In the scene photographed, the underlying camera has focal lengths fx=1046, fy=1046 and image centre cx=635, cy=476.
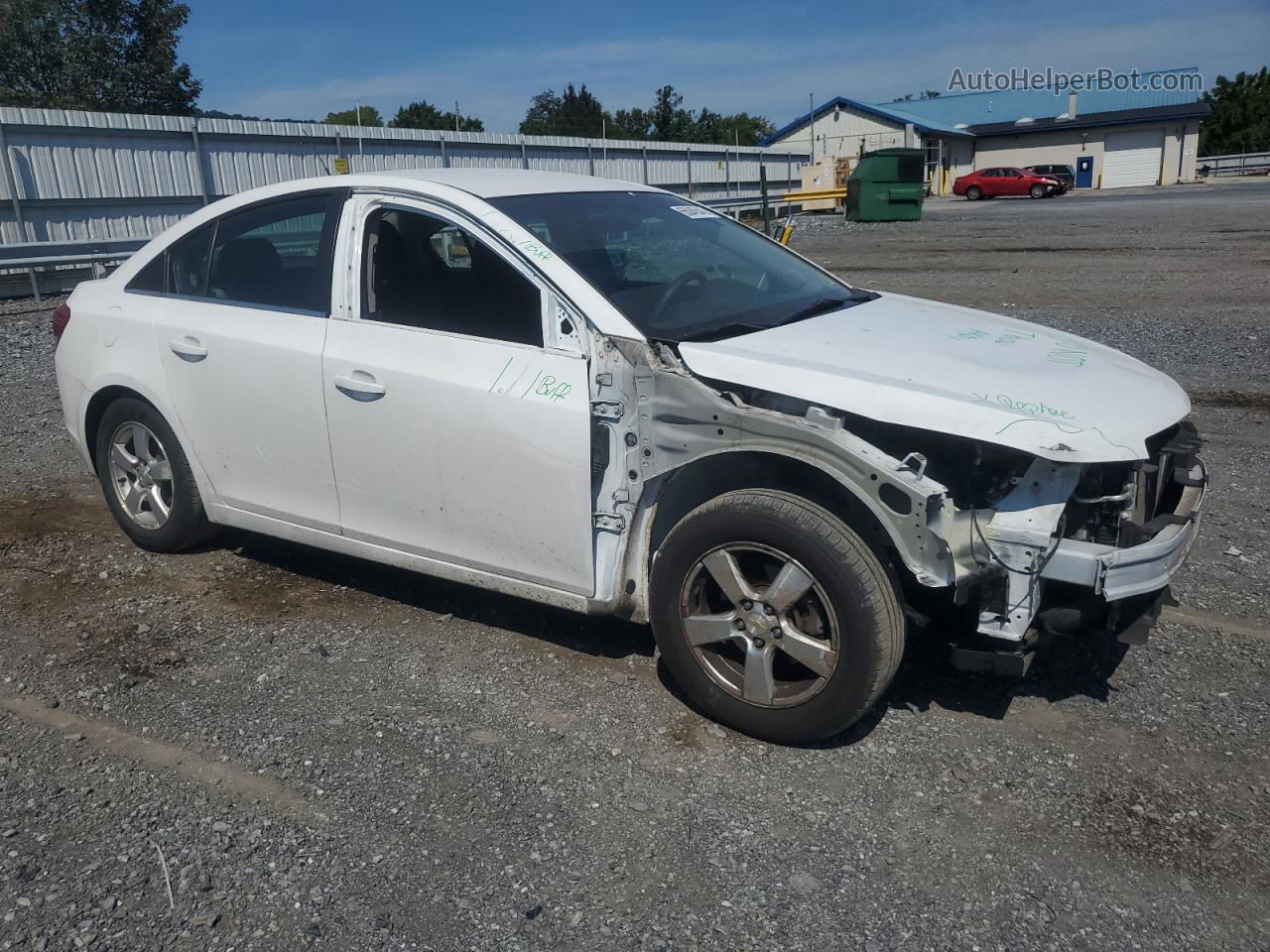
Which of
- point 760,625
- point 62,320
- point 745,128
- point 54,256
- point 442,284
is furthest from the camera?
point 745,128

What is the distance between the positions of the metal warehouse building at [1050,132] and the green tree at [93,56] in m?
31.4

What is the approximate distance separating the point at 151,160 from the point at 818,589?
1828 centimetres

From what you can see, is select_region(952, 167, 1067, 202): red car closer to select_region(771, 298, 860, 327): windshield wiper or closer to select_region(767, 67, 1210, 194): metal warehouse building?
select_region(767, 67, 1210, 194): metal warehouse building

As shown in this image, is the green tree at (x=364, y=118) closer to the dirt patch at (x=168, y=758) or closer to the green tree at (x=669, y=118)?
the green tree at (x=669, y=118)

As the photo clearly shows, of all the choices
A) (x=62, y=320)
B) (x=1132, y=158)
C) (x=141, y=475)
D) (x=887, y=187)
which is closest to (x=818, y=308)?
(x=141, y=475)

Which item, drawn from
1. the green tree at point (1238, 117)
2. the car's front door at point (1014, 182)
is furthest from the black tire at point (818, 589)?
the green tree at point (1238, 117)

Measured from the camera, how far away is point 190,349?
15.1 ft

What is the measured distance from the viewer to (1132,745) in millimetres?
3430

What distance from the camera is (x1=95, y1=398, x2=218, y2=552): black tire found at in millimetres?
4867

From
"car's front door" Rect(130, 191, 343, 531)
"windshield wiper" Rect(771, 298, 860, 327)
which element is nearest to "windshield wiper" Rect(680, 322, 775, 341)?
"windshield wiper" Rect(771, 298, 860, 327)

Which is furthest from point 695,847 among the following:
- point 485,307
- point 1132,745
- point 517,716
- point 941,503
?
point 485,307

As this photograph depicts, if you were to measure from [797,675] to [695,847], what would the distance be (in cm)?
74

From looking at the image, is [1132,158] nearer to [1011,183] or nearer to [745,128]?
[1011,183]

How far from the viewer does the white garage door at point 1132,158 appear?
54219 millimetres
